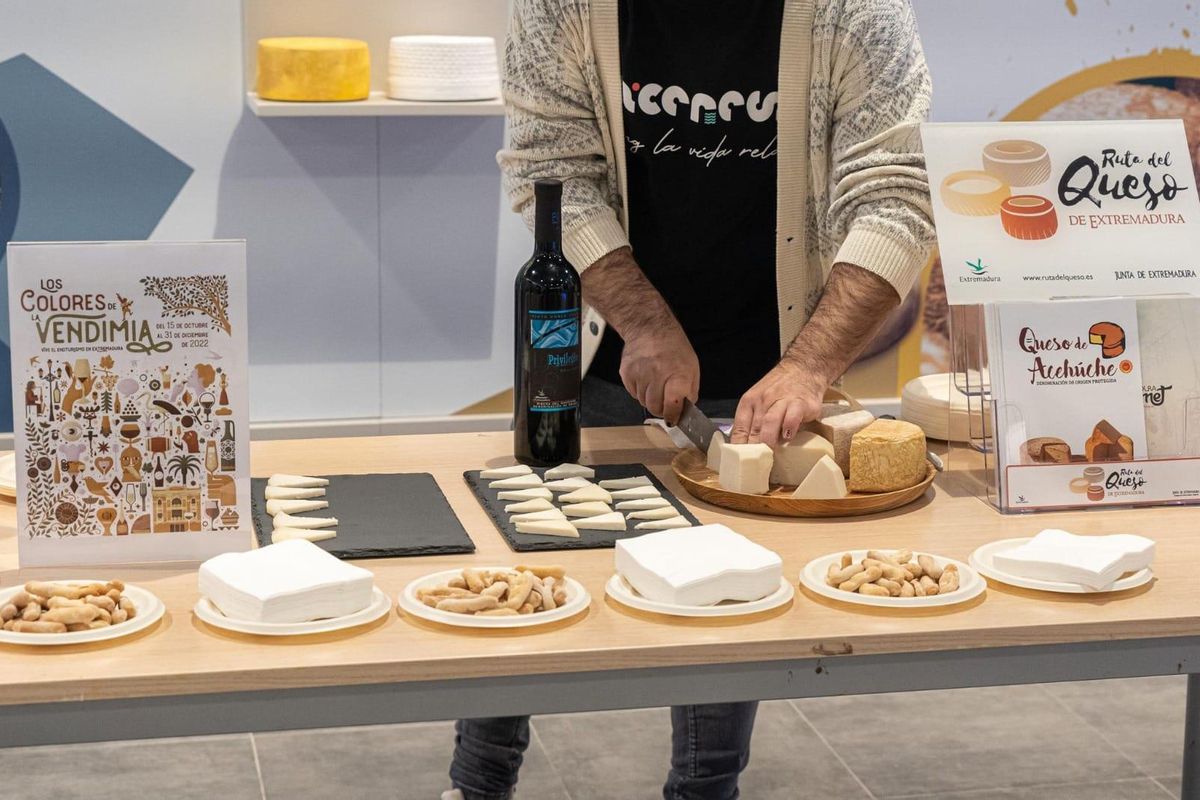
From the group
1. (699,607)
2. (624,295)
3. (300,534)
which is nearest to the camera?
(699,607)

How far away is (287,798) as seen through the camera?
2.99 metres

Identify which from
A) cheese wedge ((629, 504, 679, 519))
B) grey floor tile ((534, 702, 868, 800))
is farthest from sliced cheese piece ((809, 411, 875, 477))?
grey floor tile ((534, 702, 868, 800))

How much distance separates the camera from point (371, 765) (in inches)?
124

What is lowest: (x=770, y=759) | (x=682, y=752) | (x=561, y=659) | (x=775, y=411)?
(x=770, y=759)

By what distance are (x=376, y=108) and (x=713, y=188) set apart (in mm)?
1409

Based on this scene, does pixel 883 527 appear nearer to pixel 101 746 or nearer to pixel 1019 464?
pixel 1019 464

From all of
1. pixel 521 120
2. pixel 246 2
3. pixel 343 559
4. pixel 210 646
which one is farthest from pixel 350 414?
pixel 210 646

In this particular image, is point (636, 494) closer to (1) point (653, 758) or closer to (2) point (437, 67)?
(1) point (653, 758)

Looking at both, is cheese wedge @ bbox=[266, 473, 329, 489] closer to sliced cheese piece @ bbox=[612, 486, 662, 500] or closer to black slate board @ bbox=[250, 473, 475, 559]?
black slate board @ bbox=[250, 473, 475, 559]

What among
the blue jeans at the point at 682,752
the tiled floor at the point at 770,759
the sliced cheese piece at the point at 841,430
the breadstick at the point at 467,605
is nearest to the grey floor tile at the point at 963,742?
the tiled floor at the point at 770,759

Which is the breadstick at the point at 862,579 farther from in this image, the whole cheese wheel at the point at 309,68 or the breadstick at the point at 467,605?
the whole cheese wheel at the point at 309,68

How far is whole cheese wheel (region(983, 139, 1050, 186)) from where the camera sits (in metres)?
1.88

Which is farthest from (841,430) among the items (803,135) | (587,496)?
(803,135)

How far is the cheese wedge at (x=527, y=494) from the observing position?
182cm
